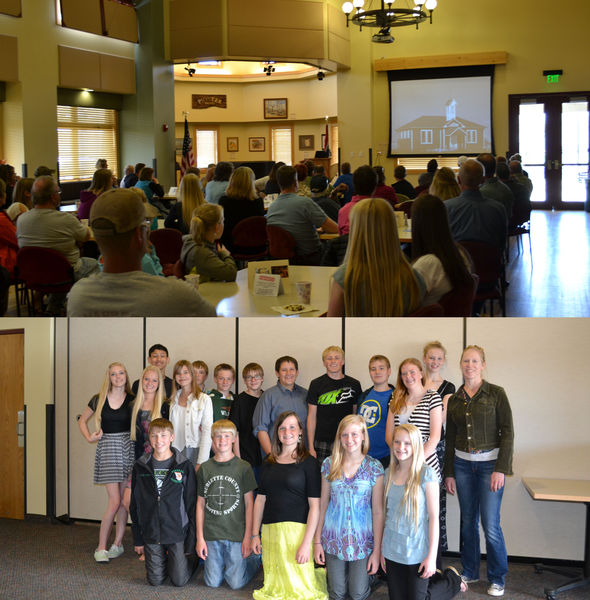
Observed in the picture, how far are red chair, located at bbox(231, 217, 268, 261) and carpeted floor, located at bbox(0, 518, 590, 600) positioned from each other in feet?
7.39

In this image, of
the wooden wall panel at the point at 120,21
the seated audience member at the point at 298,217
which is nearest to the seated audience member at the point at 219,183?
the seated audience member at the point at 298,217

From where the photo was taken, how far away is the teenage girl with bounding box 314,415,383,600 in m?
3.05

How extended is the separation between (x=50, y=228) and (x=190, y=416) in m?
1.75

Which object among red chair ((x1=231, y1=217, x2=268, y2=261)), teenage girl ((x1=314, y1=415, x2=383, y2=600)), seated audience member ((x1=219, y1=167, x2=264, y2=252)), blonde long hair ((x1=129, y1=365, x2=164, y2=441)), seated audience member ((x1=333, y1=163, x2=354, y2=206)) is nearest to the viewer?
teenage girl ((x1=314, y1=415, x2=383, y2=600))

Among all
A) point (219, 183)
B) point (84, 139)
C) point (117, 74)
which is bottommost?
point (219, 183)

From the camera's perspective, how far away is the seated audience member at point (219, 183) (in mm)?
6266

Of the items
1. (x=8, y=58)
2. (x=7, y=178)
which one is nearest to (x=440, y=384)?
(x=7, y=178)

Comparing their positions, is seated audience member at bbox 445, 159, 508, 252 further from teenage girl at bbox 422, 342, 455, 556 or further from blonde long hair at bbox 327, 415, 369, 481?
blonde long hair at bbox 327, 415, 369, 481

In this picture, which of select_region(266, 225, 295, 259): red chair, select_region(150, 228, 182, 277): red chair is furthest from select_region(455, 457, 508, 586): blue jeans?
select_region(150, 228, 182, 277): red chair

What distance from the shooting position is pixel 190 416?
368 cm

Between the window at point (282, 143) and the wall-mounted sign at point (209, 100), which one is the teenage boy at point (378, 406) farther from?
the wall-mounted sign at point (209, 100)

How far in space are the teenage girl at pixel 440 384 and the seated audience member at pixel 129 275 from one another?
151 centimetres

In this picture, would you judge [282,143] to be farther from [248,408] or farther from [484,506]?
[484,506]

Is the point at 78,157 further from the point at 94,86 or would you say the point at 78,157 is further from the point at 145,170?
the point at 145,170
